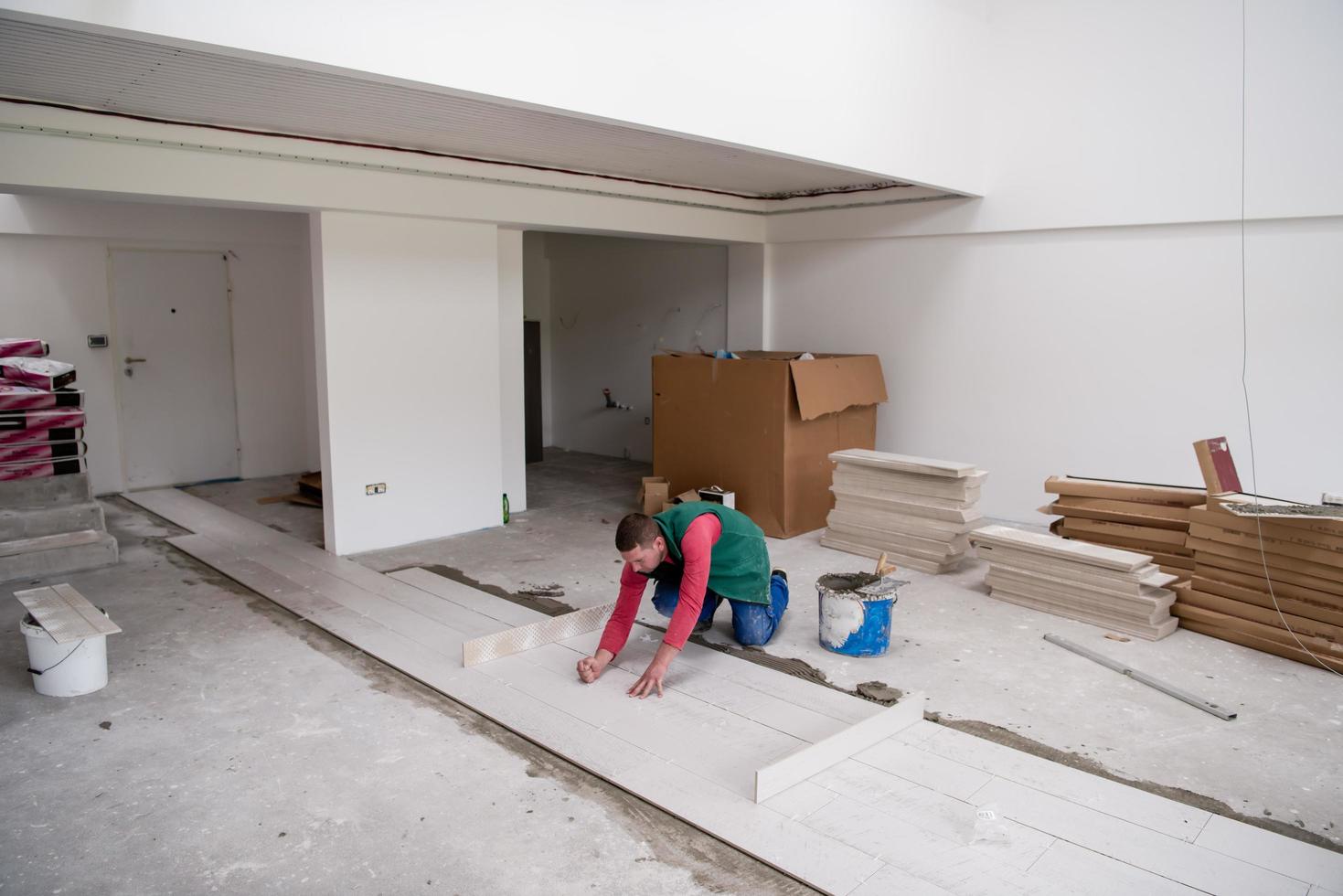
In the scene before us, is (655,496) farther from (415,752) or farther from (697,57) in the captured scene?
(415,752)

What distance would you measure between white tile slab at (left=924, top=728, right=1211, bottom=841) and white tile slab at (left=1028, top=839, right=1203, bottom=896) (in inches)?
10.5

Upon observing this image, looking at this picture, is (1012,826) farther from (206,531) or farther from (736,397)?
(206,531)

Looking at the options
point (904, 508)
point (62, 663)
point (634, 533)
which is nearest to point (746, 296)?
point (904, 508)

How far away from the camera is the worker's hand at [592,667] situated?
356 cm

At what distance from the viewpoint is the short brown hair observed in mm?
3250

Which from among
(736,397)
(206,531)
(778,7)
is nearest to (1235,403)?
(736,397)

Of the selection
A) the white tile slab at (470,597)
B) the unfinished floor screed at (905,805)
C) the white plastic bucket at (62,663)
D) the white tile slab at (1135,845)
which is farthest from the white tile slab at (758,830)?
the white plastic bucket at (62,663)

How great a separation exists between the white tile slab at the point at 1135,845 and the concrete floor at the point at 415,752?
0.37 m

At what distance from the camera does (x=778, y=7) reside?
459 centimetres

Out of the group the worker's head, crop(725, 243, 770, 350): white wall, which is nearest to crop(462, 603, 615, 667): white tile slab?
the worker's head

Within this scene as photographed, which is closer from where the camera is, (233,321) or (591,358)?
(233,321)

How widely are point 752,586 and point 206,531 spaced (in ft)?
13.6

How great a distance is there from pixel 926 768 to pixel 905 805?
0.87 feet

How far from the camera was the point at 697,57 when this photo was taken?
13.8ft
